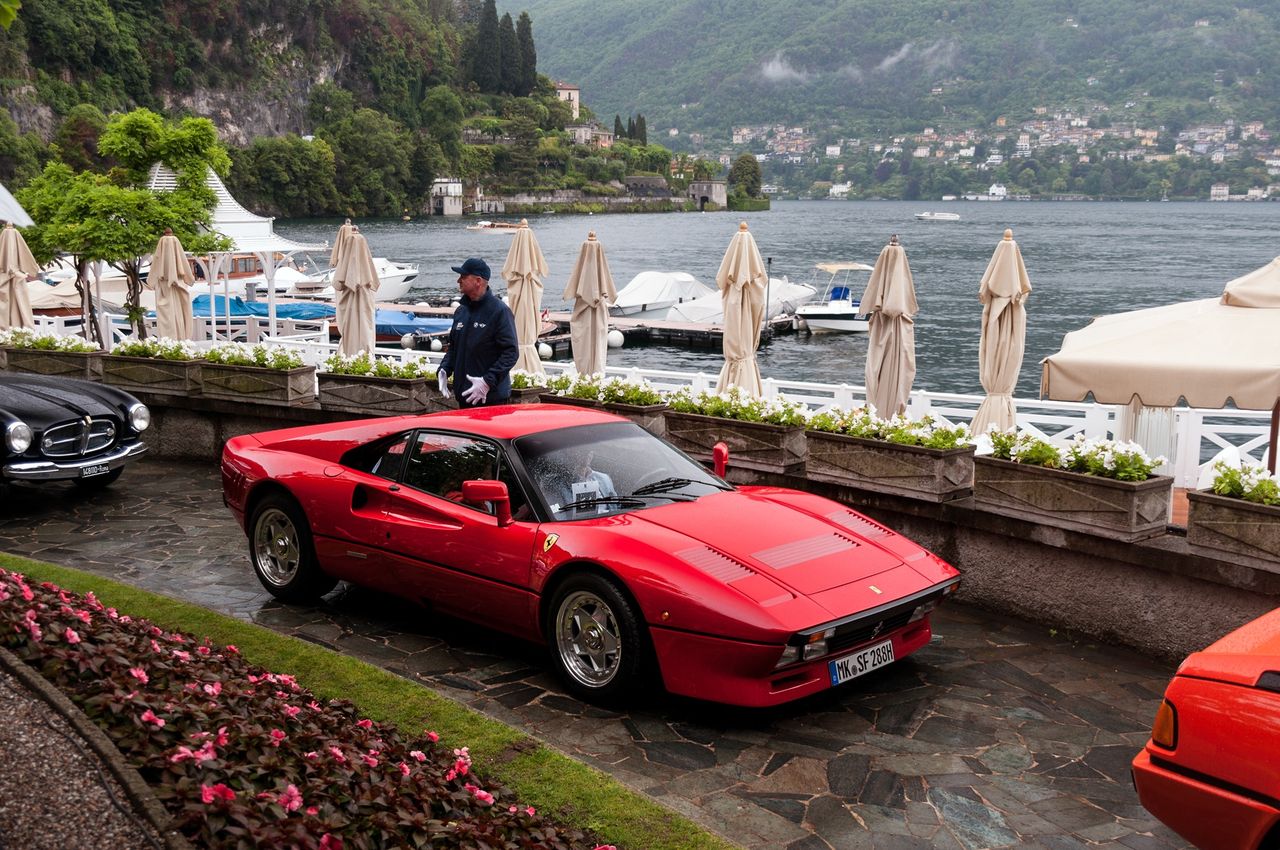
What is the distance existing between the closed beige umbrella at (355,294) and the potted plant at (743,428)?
6837mm

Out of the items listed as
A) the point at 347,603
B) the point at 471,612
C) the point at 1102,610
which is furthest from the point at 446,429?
the point at 1102,610

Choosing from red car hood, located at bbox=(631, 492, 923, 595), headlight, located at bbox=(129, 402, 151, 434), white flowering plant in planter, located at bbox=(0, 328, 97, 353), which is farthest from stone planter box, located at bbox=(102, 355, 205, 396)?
red car hood, located at bbox=(631, 492, 923, 595)

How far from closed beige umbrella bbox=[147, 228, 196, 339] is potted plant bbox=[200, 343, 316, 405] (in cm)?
363

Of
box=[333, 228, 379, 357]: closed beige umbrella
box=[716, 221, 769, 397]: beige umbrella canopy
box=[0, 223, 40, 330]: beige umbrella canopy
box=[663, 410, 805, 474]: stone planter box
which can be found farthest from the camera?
box=[0, 223, 40, 330]: beige umbrella canopy

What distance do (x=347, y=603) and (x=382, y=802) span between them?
446 centimetres

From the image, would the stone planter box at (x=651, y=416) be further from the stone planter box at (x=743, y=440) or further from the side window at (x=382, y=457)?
the side window at (x=382, y=457)

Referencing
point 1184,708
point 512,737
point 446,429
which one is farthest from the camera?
point 446,429

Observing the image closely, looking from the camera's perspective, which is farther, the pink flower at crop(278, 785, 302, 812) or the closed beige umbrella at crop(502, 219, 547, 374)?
the closed beige umbrella at crop(502, 219, 547, 374)

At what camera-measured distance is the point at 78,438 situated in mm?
11164

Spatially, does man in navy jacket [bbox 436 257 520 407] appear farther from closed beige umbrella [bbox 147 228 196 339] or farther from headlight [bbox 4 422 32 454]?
closed beige umbrella [bbox 147 228 196 339]

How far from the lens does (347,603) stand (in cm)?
845

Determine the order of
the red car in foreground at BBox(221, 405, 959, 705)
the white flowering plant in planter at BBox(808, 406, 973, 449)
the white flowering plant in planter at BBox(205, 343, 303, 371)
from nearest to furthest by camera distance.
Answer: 1. the red car in foreground at BBox(221, 405, 959, 705)
2. the white flowering plant in planter at BBox(808, 406, 973, 449)
3. the white flowering plant in planter at BBox(205, 343, 303, 371)

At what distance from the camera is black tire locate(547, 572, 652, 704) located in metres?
6.15

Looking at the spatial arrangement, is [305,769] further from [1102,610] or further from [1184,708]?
[1102,610]
